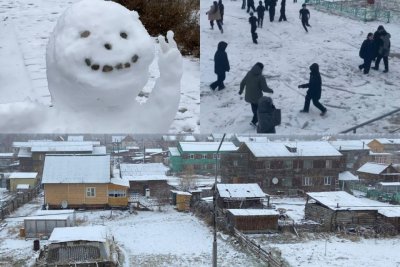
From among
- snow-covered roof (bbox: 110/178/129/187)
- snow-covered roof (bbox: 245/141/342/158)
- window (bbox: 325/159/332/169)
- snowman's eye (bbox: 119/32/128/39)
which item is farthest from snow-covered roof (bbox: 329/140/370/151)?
snowman's eye (bbox: 119/32/128/39)

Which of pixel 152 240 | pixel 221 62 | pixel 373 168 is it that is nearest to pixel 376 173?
pixel 373 168

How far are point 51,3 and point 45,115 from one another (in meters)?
0.63

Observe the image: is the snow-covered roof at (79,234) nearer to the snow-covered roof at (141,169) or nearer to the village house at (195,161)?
the village house at (195,161)

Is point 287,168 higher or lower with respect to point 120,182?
higher

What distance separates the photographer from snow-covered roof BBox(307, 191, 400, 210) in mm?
5586

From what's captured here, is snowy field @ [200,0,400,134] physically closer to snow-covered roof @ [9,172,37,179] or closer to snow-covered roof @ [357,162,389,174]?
snow-covered roof @ [9,172,37,179]

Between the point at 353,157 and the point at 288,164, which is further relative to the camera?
the point at 353,157

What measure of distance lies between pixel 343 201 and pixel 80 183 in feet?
8.64

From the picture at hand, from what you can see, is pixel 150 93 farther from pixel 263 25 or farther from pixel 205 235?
pixel 205 235

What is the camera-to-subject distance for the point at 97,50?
6.79ft

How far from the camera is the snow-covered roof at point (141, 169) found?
619cm

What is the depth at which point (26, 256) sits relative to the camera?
4070 millimetres

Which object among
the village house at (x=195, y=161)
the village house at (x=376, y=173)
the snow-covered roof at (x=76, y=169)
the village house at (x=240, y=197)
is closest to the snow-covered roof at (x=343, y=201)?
the village house at (x=376, y=173)

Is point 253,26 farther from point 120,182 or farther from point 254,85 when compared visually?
point 120,182
